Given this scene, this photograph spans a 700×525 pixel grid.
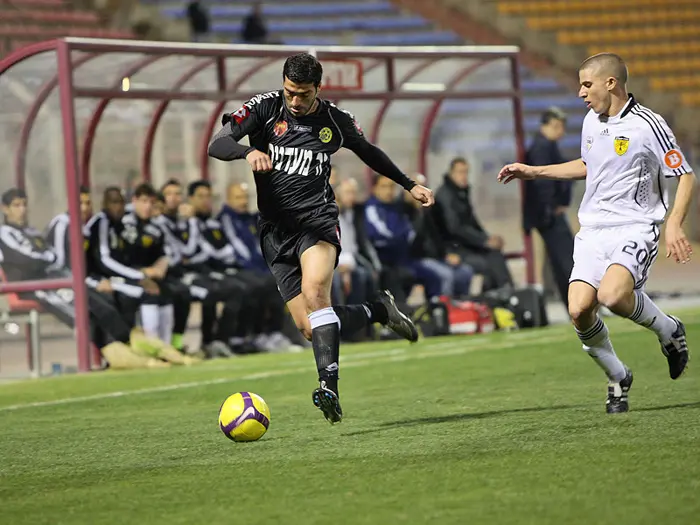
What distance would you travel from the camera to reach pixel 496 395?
8656 mm

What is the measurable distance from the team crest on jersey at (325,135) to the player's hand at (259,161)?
697 mm

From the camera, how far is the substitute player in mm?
7324

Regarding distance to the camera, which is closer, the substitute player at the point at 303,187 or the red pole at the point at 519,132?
the substitute player at the point at 303,187

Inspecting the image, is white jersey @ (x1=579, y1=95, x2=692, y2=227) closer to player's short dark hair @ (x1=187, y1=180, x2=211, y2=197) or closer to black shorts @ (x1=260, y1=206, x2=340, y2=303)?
black shorts @ (x1=260, y1=206, x2=340, y2=303)

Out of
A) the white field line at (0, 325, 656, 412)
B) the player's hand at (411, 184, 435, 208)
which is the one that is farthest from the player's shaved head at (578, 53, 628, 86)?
the white field line at (0, 325, 656, 412)

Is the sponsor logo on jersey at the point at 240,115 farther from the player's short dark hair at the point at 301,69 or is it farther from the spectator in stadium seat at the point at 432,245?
the spectator in stadium seat at the point at 432,245

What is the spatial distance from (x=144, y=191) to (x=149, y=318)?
48.3 inches

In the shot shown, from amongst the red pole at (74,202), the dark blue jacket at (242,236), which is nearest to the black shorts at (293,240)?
the red pole at (74,202)

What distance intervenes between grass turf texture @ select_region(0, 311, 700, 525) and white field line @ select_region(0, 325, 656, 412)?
0.06 metres

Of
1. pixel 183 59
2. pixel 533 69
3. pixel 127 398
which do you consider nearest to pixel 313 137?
pixel 127 398

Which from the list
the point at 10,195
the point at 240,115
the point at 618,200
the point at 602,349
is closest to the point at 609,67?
the point at 618,200

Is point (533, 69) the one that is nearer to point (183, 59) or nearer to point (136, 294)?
point (183, 59)

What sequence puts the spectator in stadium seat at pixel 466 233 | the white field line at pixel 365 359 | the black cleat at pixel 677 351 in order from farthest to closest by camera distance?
the spectator in stadium seat at pixel 466 233
the white field line at pixel 365 359
the black cleat at pixel 677 351

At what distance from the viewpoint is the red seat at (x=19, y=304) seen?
12375 mm
